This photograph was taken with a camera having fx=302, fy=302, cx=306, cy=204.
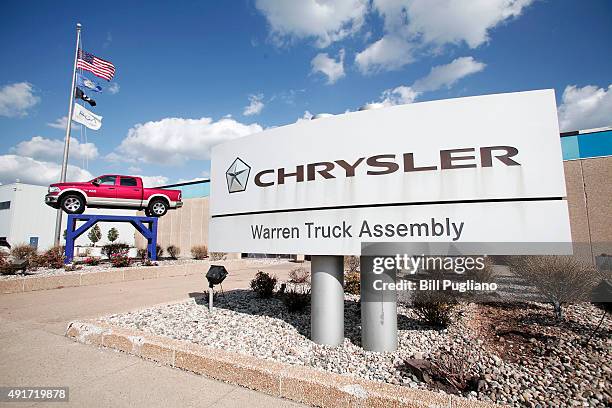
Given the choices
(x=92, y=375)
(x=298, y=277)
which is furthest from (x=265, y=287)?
(x=92, y=375)

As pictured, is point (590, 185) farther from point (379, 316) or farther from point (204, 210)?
point (204, 210)

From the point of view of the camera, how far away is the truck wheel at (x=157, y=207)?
15.5 metres

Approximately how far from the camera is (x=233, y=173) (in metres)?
6.00

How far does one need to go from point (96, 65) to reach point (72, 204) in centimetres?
1169

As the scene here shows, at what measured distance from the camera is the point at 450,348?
4.35 meters

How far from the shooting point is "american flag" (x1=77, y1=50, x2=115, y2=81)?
19.6 m

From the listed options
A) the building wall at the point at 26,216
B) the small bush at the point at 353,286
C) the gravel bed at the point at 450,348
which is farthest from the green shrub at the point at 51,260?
the building wall at the point at 26,216

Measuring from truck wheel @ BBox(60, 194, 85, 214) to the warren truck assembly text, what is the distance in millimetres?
12755

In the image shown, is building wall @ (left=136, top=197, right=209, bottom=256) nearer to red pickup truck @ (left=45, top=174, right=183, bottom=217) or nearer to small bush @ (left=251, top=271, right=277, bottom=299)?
red pickup truck @ (left=45, top=174, right=183, bottom=217)

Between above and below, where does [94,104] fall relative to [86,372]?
above

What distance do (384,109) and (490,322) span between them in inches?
165

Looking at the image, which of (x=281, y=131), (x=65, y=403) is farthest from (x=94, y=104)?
(x=65, y=403)

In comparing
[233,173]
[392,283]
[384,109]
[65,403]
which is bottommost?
[65,403]

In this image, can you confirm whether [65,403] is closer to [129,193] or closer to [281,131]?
[281,131]
